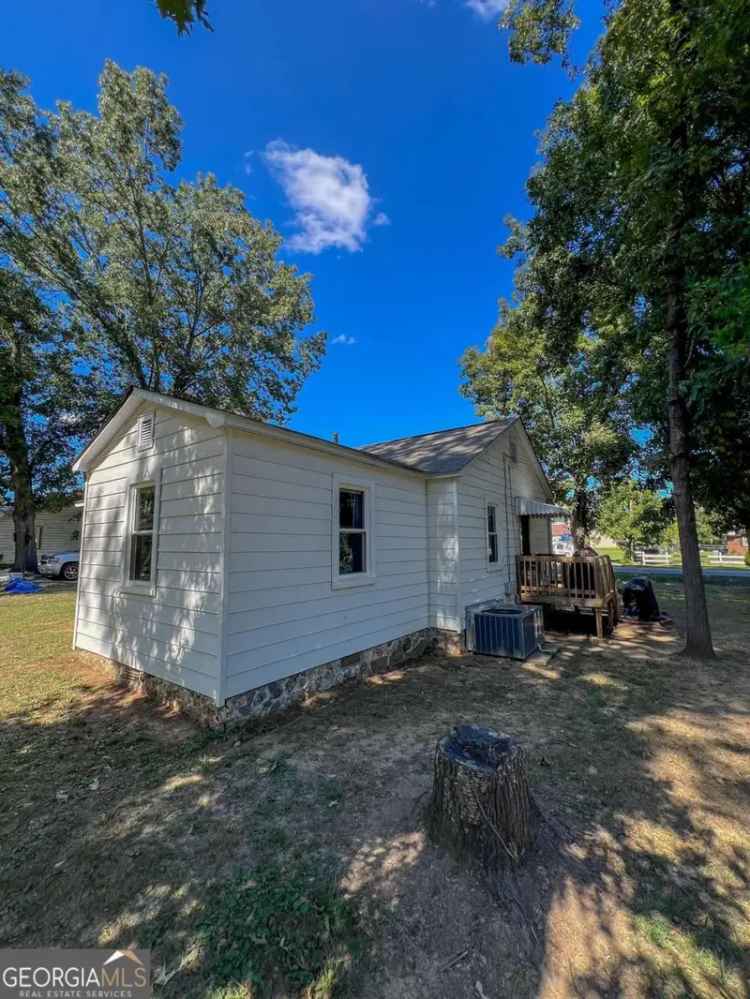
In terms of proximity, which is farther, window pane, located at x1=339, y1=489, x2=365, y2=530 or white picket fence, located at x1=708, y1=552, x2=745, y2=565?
white picket fence, located at x1=708, y1=552, x2=745, y2=565

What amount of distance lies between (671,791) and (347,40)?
41.9 feet

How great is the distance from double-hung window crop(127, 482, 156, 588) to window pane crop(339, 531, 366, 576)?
8.28 ft

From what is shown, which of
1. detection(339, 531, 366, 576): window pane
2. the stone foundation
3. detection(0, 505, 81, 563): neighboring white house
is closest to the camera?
the stone foundation

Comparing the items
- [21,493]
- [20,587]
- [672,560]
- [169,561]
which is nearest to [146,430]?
[169,561]

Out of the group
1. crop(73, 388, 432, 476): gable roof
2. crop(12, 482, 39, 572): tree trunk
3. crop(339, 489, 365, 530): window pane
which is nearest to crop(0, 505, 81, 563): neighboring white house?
crop(12, 482, 39, 572): tree trunk

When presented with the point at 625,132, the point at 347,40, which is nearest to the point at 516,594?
the point at 625,132

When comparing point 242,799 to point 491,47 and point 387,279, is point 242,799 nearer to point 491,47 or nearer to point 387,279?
point 491,47

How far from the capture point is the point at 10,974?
1.80 m

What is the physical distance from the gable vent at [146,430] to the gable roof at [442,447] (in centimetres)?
400

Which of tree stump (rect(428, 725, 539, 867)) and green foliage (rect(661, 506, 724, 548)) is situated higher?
green foliage (rect(661, 506, 724, 548))

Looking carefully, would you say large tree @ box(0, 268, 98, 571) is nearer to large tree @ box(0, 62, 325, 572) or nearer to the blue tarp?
large tree @ box(0, 62, 325, 572)

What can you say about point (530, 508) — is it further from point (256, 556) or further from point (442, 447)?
point (256, 556)

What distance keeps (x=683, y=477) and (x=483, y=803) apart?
22.2 feet

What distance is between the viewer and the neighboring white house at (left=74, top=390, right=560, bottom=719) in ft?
13.6
